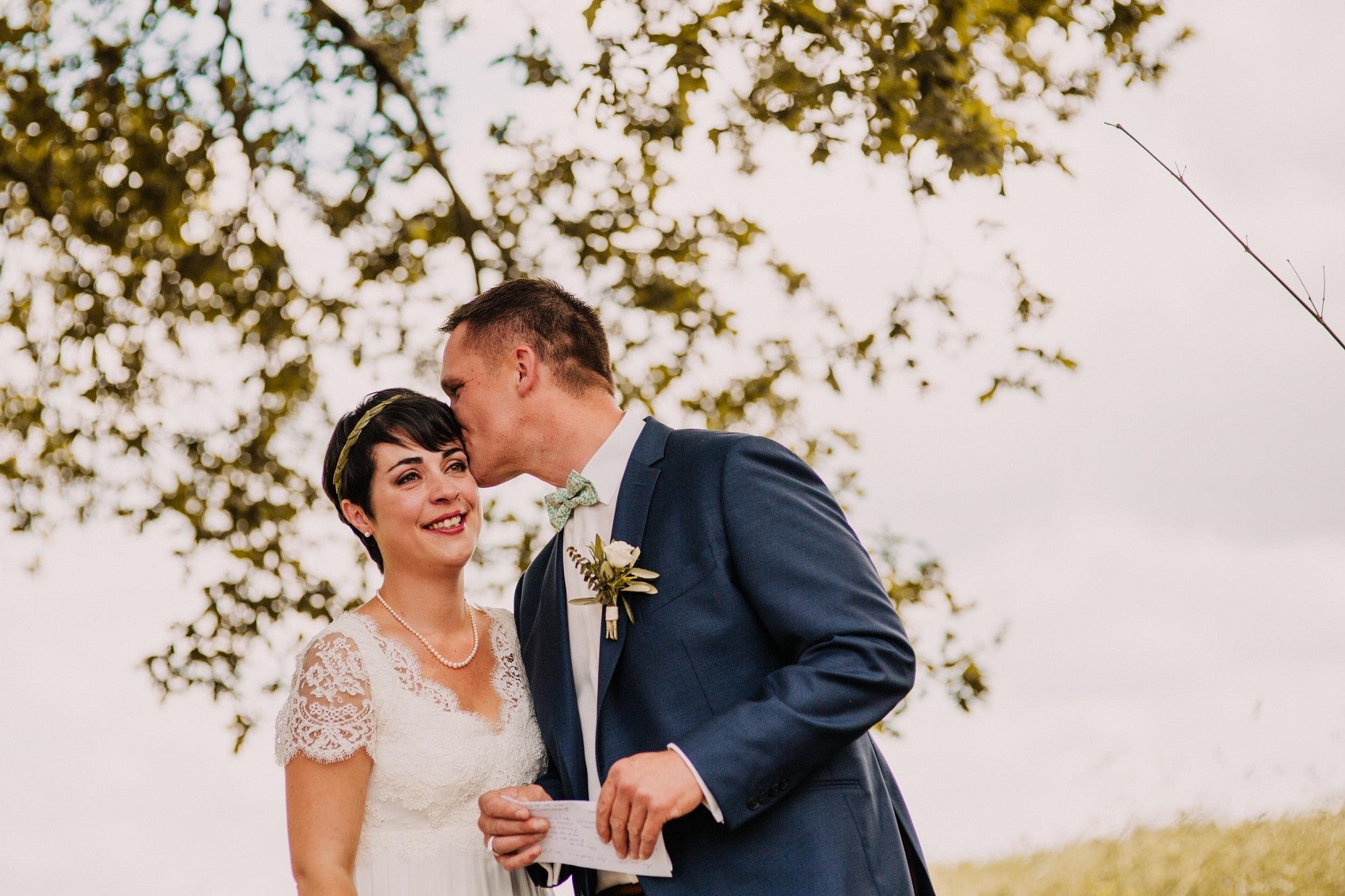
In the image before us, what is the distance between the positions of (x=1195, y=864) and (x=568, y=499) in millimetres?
4498

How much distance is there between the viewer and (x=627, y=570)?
2863mm

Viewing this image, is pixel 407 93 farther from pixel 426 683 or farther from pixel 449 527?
pixel 426 683

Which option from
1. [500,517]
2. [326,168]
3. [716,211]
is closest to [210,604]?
[500,517]

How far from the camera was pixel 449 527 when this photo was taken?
134 inches

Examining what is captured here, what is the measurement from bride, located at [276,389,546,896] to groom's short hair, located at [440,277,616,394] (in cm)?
29

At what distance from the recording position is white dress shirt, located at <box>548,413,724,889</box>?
3.08 metres

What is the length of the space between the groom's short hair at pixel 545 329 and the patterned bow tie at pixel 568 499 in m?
0.27

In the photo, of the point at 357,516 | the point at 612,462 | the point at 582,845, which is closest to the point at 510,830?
the point at 582,845

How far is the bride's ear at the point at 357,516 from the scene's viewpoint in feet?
11.6

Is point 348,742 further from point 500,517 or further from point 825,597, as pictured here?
point 500,517

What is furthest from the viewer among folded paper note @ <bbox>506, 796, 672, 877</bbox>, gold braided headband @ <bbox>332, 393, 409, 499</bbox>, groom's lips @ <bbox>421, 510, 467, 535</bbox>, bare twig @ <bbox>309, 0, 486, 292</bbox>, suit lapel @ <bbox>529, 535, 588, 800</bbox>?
bare twig @ <bbox>309, 0, 486, 292</bbox>

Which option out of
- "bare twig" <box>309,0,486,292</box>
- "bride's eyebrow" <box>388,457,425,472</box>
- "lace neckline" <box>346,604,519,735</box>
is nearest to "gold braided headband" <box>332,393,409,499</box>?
"bride's eyebrow" <box>388,457,425,472</box>

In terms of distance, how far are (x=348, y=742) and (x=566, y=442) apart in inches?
37.4

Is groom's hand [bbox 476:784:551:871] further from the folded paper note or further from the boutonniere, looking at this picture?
the boutonniere
